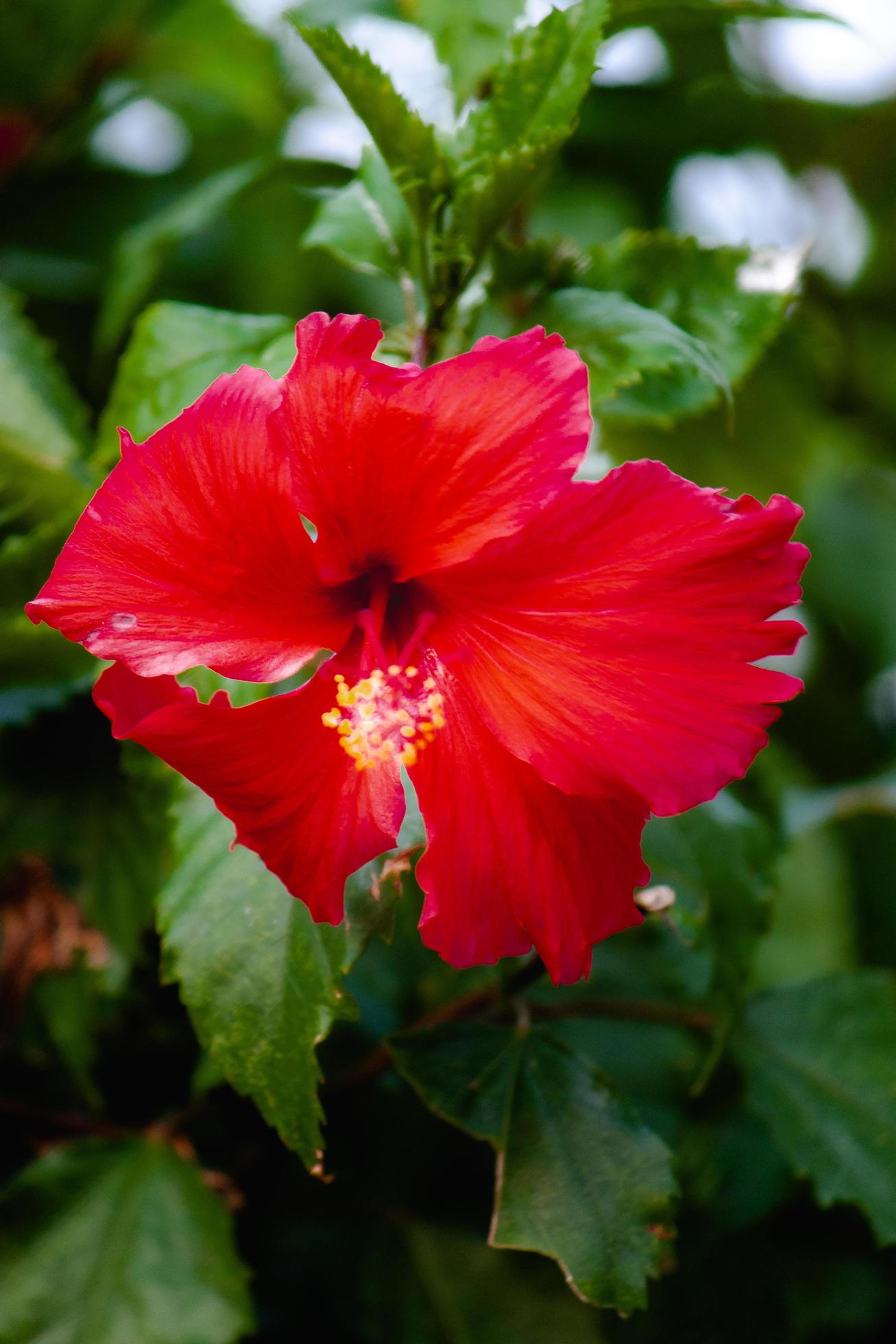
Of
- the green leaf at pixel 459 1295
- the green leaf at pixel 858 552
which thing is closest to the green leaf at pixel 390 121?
the green leaf at pixel 459 1295

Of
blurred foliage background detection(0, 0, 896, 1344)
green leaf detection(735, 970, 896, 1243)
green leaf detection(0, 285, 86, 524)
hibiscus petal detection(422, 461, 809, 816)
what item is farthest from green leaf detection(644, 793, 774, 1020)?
green leaf detection(0, 285, 86, 524)

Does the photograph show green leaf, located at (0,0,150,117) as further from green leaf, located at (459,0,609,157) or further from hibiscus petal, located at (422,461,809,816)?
hibiscus petal, located at (422,461,809,816)

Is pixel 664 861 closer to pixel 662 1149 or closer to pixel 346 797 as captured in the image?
pixel 662 1149

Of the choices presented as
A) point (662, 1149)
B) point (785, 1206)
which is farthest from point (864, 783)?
point (662, 1149)

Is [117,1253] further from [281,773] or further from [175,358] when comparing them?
[175,358]

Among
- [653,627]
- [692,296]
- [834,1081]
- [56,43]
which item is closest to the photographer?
[653,627]

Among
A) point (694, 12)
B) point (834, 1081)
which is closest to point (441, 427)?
point (694, 12)

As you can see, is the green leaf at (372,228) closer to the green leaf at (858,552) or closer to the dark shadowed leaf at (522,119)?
the dark shadowed leaf at (522,119)
